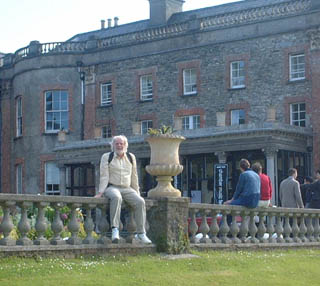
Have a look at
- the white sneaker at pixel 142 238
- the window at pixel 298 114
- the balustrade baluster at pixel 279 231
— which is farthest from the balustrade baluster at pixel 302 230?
the window at pixel 298 114

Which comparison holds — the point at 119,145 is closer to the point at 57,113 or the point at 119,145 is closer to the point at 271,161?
the point at 271,161

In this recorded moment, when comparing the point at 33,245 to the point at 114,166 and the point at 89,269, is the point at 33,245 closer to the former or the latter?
the point at 89,269

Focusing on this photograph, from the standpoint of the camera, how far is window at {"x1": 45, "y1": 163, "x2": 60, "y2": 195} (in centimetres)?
4828

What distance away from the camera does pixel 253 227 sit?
56.2ft

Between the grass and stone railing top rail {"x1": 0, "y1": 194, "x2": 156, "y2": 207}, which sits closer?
the grass

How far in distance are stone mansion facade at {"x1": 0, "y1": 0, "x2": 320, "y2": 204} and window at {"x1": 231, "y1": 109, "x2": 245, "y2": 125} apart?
0.18 feet

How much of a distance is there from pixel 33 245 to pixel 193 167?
3014cm

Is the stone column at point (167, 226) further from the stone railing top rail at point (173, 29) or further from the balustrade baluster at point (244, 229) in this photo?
the stone railing top rail at point (173, 29)

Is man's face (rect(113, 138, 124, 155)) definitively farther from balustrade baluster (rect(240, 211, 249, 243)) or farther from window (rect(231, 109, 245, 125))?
window (rect(231, 109, 245, 125))

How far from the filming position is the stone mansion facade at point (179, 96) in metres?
39.3

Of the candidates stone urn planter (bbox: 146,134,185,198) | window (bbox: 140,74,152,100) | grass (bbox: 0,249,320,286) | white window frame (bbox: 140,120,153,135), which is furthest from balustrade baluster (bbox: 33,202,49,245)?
window (bbox: 140,74,152,100)

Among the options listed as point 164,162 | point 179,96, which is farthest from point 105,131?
point 164,162

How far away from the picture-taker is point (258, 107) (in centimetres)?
4147

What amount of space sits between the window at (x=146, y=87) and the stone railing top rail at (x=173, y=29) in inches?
82.5
